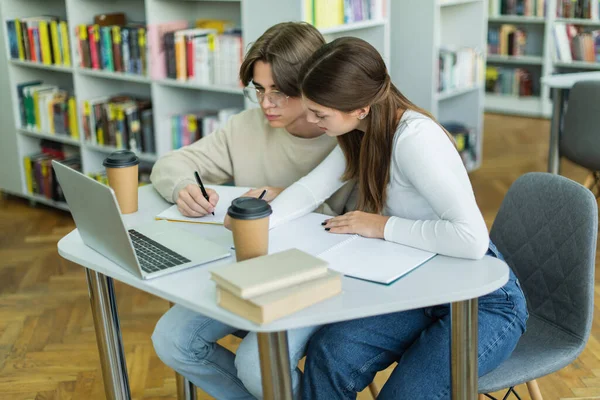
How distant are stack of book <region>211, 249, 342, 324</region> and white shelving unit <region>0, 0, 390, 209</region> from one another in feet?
6.48

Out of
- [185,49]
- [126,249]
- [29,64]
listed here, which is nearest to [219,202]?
[126,249]

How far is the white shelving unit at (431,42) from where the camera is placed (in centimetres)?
418

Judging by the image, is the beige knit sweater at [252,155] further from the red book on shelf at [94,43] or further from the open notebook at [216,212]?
the red book on shelf at [94,43]

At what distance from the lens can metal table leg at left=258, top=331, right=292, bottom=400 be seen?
1.31m

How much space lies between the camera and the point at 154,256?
154cm

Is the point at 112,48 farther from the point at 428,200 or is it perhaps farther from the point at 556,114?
the point at 428,200

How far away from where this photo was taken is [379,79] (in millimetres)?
1652

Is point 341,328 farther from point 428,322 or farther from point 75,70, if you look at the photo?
point 75,70

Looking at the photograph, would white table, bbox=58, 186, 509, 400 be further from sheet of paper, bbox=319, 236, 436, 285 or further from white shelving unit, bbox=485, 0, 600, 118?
white shelving unit, bbox=485, 0, 600, 118

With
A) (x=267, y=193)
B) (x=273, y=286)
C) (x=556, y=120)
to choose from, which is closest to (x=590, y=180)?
(x=556, y=120)

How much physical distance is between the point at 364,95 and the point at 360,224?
276 mm

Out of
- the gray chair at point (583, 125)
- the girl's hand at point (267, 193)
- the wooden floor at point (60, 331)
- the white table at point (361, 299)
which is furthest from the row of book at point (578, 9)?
the white table at point (361, 299)

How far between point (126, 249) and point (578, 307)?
976 millimetres

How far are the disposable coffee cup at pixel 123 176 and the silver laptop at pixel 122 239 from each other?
181mm
